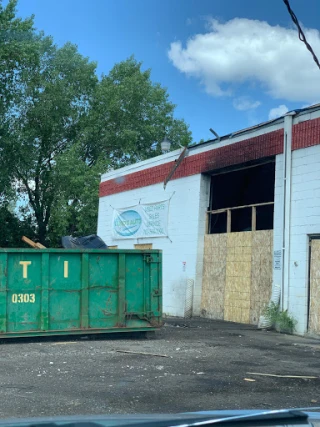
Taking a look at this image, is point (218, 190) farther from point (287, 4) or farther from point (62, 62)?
point (62, 62)

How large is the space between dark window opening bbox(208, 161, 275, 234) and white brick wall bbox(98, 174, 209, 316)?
395 millimetres

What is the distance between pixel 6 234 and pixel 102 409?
29294mm

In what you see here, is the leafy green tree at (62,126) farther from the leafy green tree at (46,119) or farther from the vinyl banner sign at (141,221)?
the vinyl banner sign at (141,221)

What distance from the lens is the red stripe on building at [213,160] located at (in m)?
15.1

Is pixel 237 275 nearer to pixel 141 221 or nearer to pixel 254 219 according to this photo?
pixel 254 219

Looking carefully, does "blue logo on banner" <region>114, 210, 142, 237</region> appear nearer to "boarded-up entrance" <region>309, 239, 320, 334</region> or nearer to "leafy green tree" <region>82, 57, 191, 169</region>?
"boarded-up entrance" <region>309, 239, 320, 334</region>

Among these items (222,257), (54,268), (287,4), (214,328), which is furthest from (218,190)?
(287,4)

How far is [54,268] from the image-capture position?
11453 millimetres

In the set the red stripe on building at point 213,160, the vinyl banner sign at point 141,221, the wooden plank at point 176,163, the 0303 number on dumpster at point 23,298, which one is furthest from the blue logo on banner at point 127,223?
the 0303 number on dumpster at point 23,298

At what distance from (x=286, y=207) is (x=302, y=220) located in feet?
2.04

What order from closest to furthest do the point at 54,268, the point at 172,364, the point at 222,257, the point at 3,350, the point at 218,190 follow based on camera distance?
the point at 172,364 < the point at 3,350 < the point at 54,268 < the point at 222,257 < the point at 218,190

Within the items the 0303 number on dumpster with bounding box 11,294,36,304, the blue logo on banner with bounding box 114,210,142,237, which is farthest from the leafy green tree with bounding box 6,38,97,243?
the 0303 number on dumpster with bounding box 11,294,36,304

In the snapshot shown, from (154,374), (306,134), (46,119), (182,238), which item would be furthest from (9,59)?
(154,374)

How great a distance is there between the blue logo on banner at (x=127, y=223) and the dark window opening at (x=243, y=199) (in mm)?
4071
